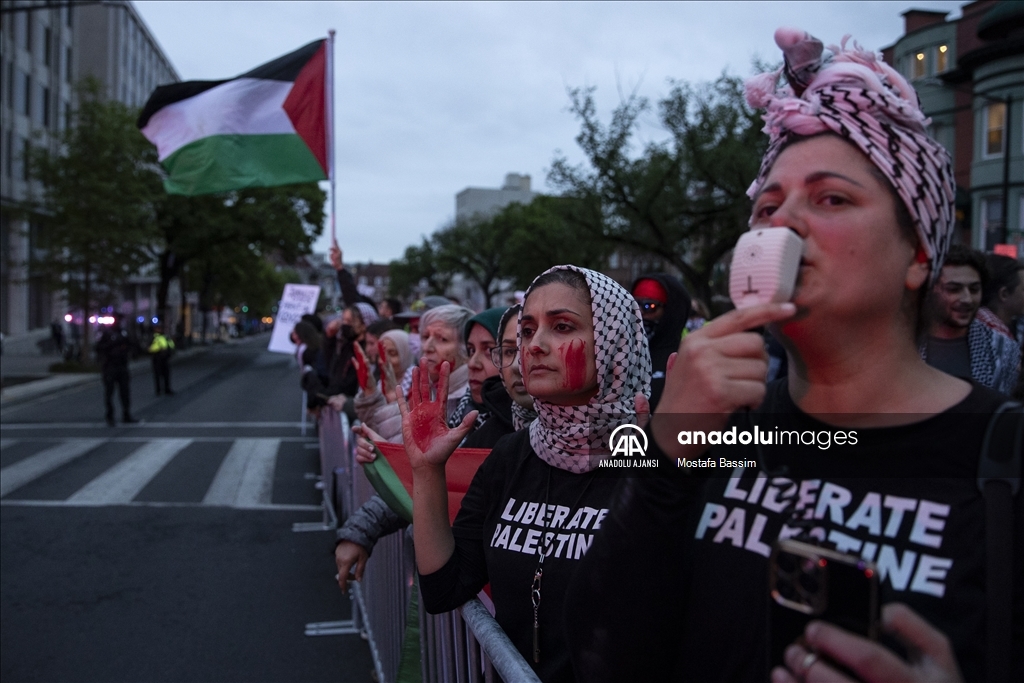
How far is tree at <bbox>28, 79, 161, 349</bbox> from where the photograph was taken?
1091 inches

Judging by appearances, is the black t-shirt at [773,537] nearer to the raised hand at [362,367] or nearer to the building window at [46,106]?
the raised hand at [362,367]

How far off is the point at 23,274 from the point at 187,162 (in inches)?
1476

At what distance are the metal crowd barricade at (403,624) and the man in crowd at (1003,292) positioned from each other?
10.9ft

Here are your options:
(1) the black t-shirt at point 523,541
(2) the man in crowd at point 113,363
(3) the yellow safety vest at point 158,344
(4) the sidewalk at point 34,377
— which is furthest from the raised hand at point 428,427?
(3) the yellow safety vest at point 158,344

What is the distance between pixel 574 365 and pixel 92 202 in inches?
1148

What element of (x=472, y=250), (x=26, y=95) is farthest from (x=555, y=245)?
(x=472, y=250)

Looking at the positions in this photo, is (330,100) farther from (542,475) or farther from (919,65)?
(919,65)

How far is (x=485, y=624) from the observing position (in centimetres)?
216

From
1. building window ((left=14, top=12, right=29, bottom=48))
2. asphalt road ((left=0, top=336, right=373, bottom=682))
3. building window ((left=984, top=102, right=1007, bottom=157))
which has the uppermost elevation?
building window ((left=14, top=12, right=29, bottom=48))

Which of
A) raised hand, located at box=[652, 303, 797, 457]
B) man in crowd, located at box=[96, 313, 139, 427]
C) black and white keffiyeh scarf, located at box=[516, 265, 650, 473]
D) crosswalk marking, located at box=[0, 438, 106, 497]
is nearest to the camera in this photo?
raised hand, located at box=[652, 303, 797, 457]

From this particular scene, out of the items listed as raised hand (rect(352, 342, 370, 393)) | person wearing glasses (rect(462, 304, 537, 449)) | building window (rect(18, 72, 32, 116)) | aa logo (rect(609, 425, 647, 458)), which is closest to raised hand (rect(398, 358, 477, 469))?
aa logo (rect(609, 425, 647, 458))

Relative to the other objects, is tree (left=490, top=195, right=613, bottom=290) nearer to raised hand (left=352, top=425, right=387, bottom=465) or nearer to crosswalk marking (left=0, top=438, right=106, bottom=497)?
crosswalk marking (left=0, top=438, right=106, bottom=497)

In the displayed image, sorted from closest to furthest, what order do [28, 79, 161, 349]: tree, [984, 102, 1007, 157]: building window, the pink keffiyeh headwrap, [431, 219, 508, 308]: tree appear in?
the pink keffiyeh headwrap, [28, 79, 161, 349]: tree, [984, 102, 1007, 157]: building window, [431, 219, 508, 308]: tree

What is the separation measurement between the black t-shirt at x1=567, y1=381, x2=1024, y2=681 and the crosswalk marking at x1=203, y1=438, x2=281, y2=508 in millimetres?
8333
